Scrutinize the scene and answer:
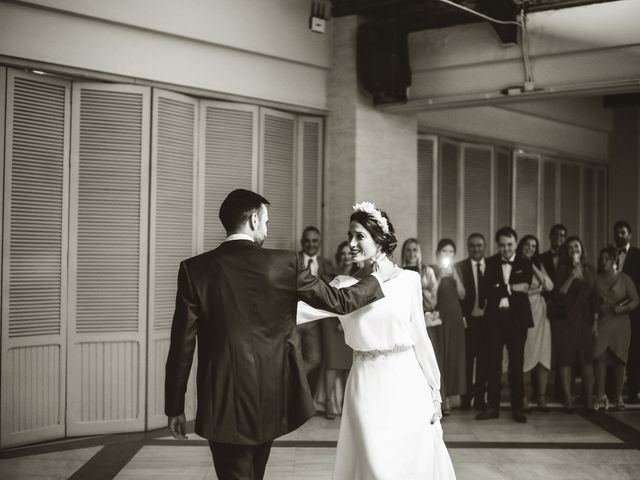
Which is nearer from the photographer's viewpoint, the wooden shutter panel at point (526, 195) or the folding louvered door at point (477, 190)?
the folding louvered door at point (477, 190)

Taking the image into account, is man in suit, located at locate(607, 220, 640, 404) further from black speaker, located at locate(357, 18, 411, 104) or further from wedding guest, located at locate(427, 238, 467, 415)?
black speaker, located at locate(357, 18, 411, 104)

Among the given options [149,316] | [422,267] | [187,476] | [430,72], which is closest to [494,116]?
[430,72]

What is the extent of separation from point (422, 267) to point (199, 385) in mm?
4422

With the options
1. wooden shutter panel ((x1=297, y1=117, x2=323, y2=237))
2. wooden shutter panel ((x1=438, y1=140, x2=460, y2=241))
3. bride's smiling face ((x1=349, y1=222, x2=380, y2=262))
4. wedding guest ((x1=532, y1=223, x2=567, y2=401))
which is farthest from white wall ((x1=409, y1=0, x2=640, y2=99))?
bride's smiling face ((x1=349, y1=222, x2=380, y2=262))

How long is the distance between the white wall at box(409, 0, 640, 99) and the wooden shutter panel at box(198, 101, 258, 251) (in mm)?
1786

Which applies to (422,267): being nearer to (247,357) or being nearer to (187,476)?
(187,476)

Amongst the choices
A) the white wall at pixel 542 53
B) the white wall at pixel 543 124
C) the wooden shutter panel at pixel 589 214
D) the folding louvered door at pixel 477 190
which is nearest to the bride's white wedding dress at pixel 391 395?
the white wall at pixel 542 53

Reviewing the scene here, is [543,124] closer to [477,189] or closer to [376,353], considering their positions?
[477,189]

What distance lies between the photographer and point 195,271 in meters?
2.97

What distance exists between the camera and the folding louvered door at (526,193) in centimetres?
1041

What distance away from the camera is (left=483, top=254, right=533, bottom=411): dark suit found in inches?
276

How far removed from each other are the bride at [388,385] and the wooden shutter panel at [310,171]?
158 inches

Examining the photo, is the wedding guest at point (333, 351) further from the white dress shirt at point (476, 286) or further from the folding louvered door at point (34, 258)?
the folding louvered door at point (34, 258)

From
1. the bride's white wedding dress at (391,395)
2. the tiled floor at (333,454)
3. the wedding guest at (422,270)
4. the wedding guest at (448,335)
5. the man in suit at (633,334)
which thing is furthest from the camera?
the man in suit at (633,334)
